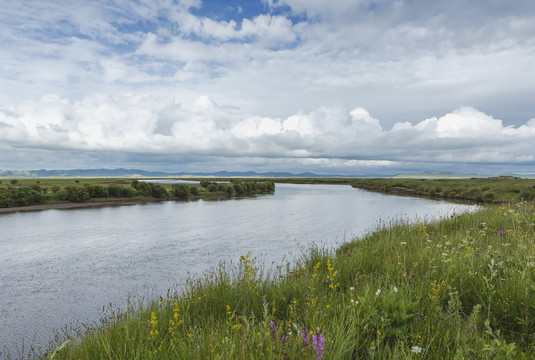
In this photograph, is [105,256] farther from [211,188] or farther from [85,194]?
[211,188]

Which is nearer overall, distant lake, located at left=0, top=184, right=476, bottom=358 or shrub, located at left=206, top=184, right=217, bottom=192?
distant lake, located at left=0, top=184, right=476, bottom=358

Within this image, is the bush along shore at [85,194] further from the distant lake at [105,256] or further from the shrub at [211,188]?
the distant lake at [105,256]

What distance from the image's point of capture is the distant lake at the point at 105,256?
11.1 m

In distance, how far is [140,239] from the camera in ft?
81.0

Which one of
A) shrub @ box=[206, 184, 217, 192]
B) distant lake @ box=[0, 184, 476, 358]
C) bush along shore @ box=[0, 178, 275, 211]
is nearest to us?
distant lake @ box=[0, 184, 476, 358]

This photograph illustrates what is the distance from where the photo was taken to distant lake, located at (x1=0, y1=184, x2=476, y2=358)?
437 inches

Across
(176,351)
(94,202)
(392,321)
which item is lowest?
(94,202)

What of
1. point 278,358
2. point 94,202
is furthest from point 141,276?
point 94,202

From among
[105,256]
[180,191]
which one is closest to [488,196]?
[180,191]

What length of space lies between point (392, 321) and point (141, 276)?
14.1 metres

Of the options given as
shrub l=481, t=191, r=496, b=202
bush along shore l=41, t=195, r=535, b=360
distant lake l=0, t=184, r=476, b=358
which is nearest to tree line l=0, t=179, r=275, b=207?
distant lake l=0, t=184, r=476, b=358

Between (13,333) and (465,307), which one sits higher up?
(465,307)

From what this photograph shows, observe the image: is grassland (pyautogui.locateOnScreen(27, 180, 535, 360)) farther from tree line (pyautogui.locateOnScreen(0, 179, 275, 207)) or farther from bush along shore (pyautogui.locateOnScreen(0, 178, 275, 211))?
tree line (pyautogui.locateOnScreen(0, 179, 275, 207))

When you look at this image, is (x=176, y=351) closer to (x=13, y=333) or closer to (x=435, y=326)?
(x=435, y=326)
